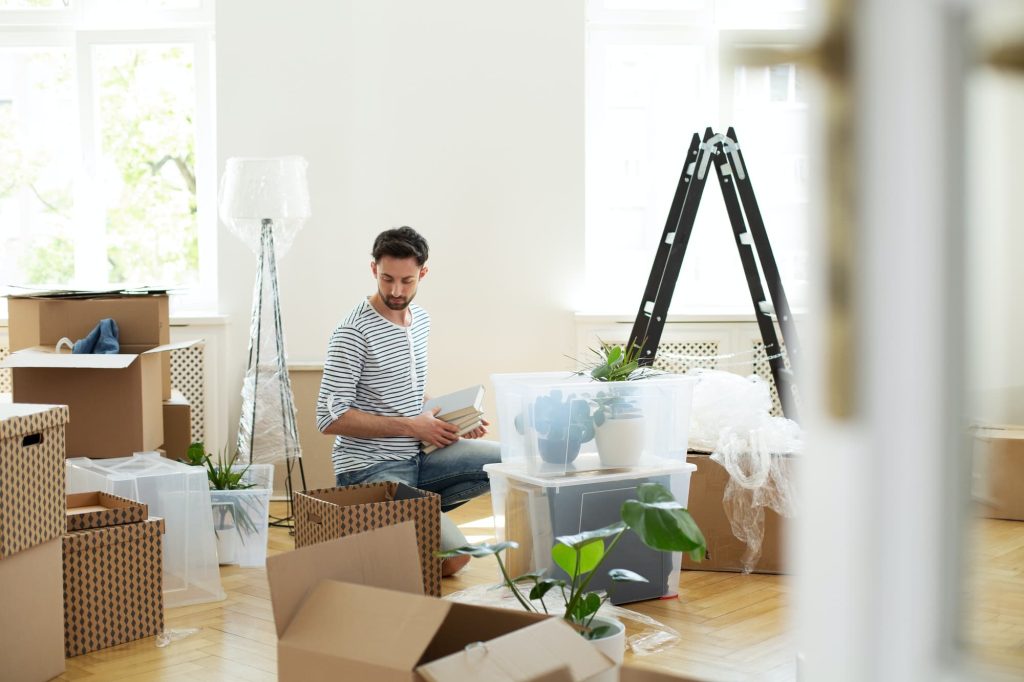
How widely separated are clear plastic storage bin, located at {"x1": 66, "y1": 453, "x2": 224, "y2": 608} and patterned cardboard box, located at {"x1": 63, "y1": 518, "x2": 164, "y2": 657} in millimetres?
287

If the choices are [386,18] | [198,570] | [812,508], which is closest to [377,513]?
[198,570]

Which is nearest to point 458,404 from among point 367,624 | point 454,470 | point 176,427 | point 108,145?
point 454,470

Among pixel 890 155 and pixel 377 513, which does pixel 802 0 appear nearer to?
pixel 890 155

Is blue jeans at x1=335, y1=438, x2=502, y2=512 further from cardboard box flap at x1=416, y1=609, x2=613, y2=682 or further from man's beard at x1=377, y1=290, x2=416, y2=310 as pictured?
cardboard box flap at x1=416, y1=609, x2=613, y2=682

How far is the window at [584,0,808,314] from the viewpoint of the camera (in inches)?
178

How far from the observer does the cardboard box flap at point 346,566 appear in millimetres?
1479

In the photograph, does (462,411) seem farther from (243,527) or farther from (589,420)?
(243,527)

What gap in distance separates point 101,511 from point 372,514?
648 millimetres

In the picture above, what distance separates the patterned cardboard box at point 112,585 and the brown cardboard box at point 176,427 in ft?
3.23

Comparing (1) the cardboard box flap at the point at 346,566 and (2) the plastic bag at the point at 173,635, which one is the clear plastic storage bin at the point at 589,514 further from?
(1) the cardboard box flap at the point at 346,566

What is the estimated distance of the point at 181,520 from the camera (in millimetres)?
2797

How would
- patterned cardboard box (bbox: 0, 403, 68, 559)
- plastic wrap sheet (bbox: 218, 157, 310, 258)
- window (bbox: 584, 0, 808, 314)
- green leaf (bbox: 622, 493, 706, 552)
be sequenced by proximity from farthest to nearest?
window (bbox: 584, 0, 808, 314), plastic wrap sheet (bbox: 218, 157, 310, 258), patterned cardboard box (bbox: 0, 403, 68, 559), green leaf (bbox: 622, 493, 706, 552)

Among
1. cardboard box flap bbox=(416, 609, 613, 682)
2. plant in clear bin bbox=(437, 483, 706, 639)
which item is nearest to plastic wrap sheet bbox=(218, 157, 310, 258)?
plant in clear bin bbox=(437, 483, 706, 639)

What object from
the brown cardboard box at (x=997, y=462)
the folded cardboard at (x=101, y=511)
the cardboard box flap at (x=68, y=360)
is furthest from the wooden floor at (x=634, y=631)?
the brown cardboard box at (x=997, y=462)
